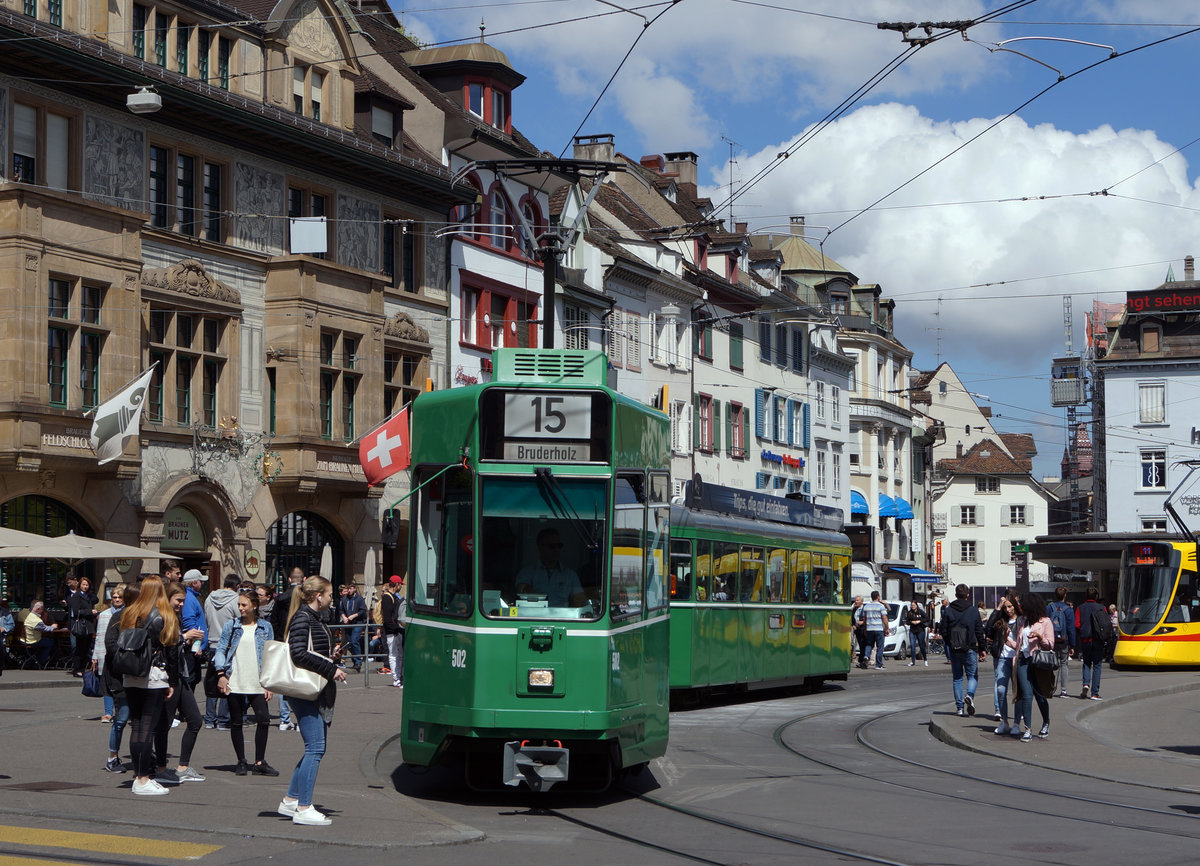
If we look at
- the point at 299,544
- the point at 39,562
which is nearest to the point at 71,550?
the point at 39,562

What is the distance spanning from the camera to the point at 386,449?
28172mm

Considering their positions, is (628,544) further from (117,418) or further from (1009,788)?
(117,418)

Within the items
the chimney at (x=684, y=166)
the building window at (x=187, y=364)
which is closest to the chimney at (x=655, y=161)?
the chimney at (x=684, y=166)

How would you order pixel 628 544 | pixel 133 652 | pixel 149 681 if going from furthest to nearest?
pixel 628 544
pixel 149 681
pixel 133 652

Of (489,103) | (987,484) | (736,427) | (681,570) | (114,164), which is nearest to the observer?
(681,570)

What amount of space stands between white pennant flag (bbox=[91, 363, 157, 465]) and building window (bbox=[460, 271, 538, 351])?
43.7 ft

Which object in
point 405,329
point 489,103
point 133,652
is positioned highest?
point 489,103

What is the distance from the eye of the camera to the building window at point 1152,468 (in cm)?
7362

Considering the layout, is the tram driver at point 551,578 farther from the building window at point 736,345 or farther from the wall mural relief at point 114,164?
the building window at point 736,345

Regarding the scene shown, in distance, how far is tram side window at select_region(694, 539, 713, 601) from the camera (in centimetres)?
2327

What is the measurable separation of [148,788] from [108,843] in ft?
7.63

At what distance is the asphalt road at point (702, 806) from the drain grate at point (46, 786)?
0.36ft

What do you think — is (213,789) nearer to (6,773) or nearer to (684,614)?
(6,773)

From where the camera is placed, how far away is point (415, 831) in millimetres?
11008
